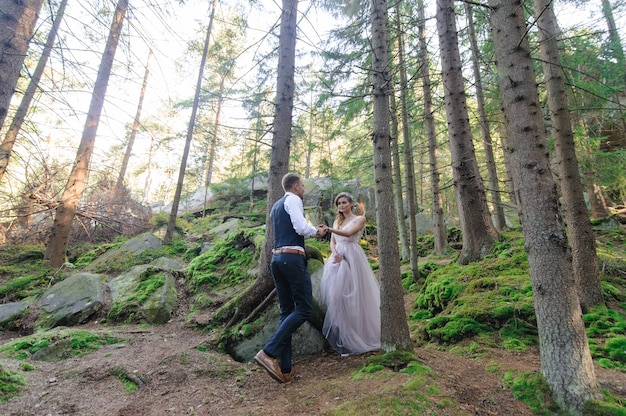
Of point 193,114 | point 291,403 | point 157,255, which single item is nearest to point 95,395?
point 291,403

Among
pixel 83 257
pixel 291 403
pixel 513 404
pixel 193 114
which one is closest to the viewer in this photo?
pixel 513 404

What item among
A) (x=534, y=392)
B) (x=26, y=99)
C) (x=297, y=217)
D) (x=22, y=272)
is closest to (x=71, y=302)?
(x=22, y=272)

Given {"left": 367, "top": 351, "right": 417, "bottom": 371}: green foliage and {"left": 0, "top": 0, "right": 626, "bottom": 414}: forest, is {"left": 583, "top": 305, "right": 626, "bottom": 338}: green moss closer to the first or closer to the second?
{"left": 0, "top": 0, "right": 626, "bottom": 414}: forest

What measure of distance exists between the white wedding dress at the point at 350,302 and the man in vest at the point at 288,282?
72cm

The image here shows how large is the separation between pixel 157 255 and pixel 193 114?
20.9 ft

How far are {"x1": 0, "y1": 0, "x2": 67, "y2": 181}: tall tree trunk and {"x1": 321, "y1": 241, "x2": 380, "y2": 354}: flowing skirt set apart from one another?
3730 millimetres

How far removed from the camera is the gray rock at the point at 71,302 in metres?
5.37

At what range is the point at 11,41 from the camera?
97.0 inches

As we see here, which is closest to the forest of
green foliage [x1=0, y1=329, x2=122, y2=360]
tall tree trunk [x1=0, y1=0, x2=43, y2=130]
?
tall tree trunk [x1=0, y1=0, x2=43, y2=130]

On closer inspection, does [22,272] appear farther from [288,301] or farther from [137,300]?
[288,301]

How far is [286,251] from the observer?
349cm

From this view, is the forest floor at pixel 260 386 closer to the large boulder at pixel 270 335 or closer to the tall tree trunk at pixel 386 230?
the large boulder at pixel 270 335

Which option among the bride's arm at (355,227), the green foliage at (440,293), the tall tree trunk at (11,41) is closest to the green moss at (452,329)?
the green foliage at (440,293)

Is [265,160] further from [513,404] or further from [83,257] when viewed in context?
[513,404]
